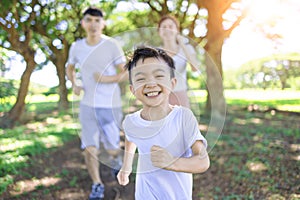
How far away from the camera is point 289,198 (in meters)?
3.70

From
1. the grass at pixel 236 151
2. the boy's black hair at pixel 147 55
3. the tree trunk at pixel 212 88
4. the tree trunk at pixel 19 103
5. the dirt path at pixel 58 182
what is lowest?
the dirt path at pixel 58 182

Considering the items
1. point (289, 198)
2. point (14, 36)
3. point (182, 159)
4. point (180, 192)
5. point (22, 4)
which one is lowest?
point (289, 198)

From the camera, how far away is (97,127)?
10.9 feet

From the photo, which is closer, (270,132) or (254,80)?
(270,132)

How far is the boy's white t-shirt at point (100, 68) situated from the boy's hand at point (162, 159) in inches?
27.2

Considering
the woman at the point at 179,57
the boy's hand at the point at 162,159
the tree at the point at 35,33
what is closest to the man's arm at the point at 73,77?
the woman at the point at 179,57

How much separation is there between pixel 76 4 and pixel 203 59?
8.00 metres

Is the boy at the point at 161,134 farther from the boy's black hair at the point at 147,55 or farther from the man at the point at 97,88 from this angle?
the man at the point at 97,88

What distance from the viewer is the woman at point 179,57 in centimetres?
172

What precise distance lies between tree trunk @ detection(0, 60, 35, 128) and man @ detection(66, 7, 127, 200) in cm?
462

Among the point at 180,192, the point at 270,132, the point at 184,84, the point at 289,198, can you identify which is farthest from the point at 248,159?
the point at 180,192

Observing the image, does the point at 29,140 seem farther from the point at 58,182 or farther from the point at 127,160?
the point at 127,160

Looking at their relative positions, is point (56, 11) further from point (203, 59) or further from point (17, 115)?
point (203, 59)

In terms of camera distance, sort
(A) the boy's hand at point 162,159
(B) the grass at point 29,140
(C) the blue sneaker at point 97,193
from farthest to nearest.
Result: (B) the grass at point 29,140 < (C) the blue sneaker at point 97,193 < (A) the boy's hand at point 162,159
